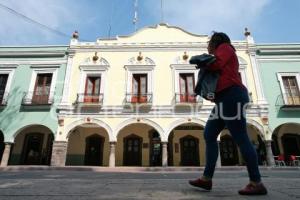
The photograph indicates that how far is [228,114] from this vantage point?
248cm

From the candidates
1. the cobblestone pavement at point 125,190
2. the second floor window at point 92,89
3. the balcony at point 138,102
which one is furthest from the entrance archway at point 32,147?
the cobblestone pavement at point 125,190

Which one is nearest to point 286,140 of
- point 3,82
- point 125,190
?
point 125,190

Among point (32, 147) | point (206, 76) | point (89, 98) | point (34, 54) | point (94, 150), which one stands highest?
point (34, 54)

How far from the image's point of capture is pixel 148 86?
14133mm

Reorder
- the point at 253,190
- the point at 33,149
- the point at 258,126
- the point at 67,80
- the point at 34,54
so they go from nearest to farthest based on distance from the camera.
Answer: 1. the point at 253,190
2. the point at 258,126
3. the point at 67,80
4. the point at 34,54
5. the point at 33,149

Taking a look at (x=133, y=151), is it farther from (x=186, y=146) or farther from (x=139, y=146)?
(x=186, y=146)

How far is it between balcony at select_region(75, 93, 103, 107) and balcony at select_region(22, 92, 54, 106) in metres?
1.46

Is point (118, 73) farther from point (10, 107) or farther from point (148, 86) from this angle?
point (10, 107)

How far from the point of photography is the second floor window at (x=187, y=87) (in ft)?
45.3

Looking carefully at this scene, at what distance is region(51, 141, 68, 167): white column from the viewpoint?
506 inches

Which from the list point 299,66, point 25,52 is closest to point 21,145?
point 25,52

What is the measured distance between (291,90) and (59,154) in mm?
12836

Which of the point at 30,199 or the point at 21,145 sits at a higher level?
the point at 21,145

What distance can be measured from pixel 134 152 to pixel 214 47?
42.0ft
